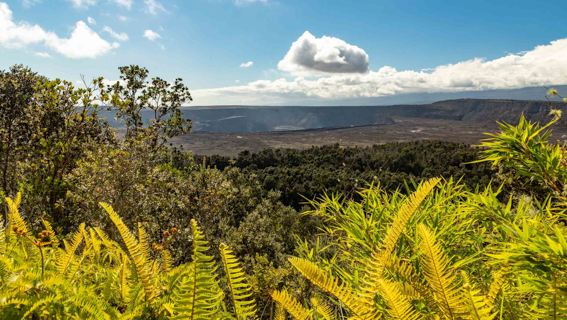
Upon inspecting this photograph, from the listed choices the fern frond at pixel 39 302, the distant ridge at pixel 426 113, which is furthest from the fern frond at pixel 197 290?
the distant ridge at pixel 426 113

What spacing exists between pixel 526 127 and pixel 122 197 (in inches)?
212

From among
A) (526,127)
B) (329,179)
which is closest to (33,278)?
(526,127)

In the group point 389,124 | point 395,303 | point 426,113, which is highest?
point 395,303

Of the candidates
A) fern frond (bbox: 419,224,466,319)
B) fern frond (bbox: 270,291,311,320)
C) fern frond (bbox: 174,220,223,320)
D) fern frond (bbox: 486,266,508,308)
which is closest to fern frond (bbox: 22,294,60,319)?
fern frond (bbox: 174,220,223,320)

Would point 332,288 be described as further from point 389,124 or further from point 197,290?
point 389,124

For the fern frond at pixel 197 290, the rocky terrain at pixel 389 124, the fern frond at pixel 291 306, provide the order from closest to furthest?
the fern frond at pixel 197 290, the fern frond at pixel 291 306, the rocky terrain at pixel 389 124

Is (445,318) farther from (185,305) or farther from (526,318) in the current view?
(185,305)

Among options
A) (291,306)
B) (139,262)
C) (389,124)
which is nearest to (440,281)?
(291,306)

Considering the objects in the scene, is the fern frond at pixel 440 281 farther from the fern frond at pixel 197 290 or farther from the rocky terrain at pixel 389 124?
the rocky terrain at pixel 389 124

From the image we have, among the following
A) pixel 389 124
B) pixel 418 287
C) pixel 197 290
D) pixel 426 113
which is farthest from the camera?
pixel 426 113

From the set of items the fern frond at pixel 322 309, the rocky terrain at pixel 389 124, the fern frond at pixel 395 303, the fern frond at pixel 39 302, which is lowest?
the rocky terrain at pixel 389 124

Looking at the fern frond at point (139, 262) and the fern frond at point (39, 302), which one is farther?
the fern frond at point (139, 262)

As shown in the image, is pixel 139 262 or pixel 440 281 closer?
pixel 440 281

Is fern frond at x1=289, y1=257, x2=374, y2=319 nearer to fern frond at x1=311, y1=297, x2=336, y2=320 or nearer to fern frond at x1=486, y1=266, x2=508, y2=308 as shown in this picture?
fern frond at x1=311, y1=297, x2=336, y2=320
